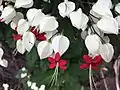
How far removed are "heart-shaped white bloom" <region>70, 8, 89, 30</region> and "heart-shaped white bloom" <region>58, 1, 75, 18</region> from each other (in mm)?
13

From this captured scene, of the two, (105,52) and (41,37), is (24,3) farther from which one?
(105,52)

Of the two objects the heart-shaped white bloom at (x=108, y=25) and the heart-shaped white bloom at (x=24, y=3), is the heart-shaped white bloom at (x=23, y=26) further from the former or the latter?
the heart-shaped white bloom at (x=108, y=25)

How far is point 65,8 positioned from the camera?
2.82 feet

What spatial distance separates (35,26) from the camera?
899 millimetres

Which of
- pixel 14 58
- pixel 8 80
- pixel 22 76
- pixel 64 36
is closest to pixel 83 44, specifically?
pixel 64 36

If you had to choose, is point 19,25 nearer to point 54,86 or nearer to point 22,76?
point 54,86

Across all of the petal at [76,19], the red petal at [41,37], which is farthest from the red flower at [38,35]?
the petal at [76,19]

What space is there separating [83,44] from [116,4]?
0.14 m

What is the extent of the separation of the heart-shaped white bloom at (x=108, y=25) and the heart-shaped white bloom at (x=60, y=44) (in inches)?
3.6

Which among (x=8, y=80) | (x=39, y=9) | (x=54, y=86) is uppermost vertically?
(x=39, y=9)

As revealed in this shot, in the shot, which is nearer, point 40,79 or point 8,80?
point 40,79

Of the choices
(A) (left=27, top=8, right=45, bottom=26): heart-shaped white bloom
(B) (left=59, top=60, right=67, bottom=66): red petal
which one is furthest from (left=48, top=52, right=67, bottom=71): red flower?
(A) (left=27, top=8, right=45, bottom=26): heart-shaped white bloom

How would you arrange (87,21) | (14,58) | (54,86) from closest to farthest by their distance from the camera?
(87,21)
(54,86)
(14,58)

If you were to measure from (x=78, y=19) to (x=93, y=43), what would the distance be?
0.23ft
